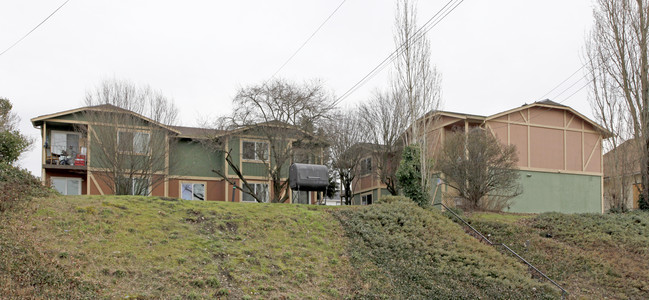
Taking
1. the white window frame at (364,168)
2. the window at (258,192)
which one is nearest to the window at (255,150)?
the window at (258,192)

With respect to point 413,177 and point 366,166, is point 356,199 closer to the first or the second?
point 366,166

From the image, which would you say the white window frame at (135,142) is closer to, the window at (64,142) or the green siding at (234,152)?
the green siding at (234,152)

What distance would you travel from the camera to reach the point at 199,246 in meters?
14.0

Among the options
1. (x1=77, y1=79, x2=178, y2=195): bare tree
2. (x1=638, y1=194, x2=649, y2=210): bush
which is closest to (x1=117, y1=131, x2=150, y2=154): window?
(x1=77, y1=79, x2=178, y2=195): bare tree

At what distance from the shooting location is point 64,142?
2848cm

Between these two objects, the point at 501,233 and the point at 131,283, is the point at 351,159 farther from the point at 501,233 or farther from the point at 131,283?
the point at 131,283

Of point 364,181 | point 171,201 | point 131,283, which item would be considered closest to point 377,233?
point 171,201

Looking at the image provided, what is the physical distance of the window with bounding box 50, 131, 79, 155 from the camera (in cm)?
2825

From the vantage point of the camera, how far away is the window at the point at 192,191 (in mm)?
29578

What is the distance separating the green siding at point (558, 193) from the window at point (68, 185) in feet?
71.8

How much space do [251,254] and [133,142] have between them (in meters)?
11.6

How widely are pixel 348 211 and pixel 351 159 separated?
14.3 meters

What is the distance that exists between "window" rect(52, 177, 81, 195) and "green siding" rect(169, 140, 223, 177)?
500cm

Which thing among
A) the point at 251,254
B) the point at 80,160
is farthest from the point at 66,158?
the point at 251,254
